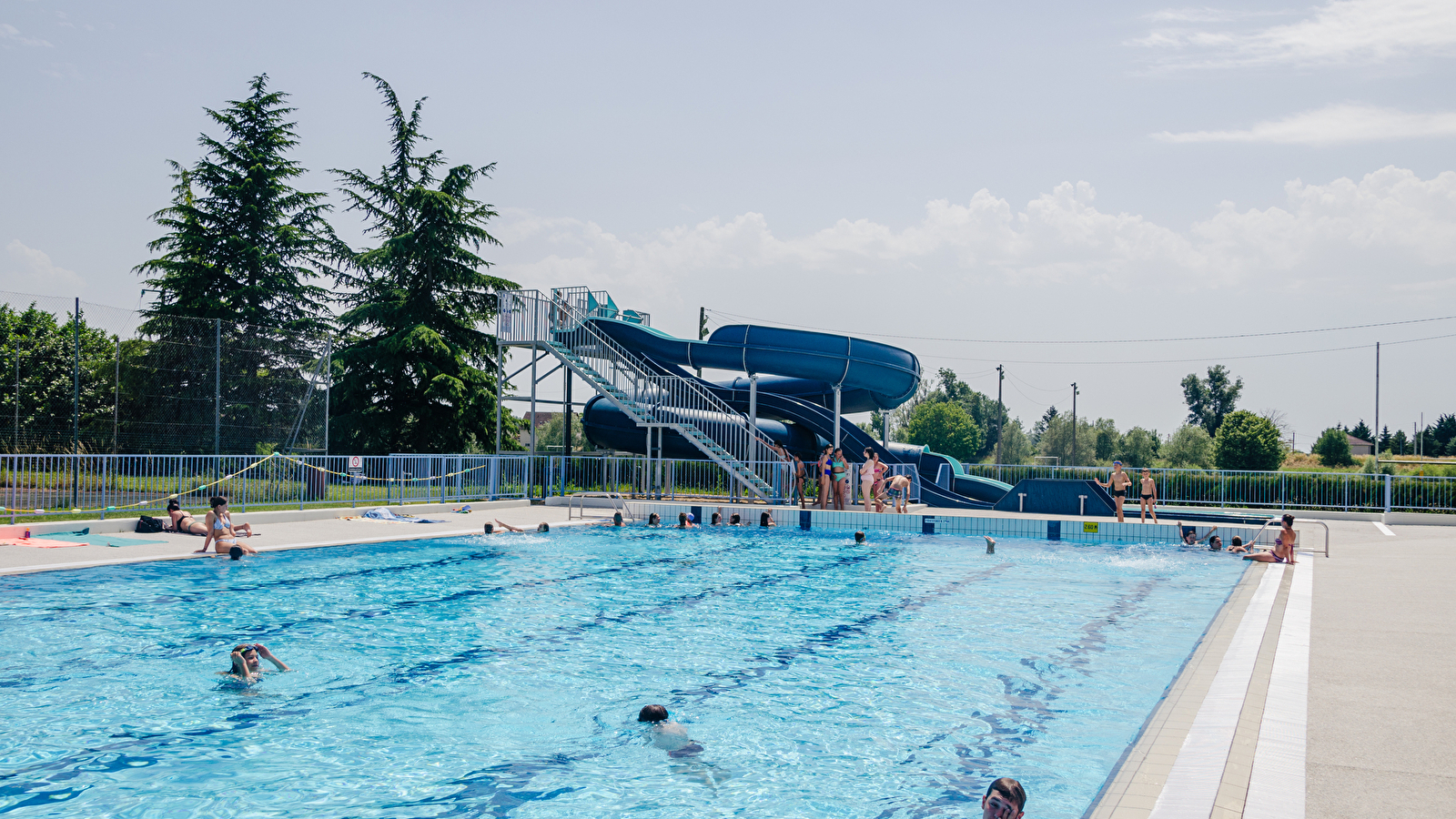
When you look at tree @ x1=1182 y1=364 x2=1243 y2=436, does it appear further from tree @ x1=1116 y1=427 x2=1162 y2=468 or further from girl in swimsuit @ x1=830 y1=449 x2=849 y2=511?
girl in swimsuit @ x1=830 y1=449 x2=849 y2=511

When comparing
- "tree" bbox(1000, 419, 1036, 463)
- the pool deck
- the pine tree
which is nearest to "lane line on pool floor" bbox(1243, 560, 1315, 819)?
the pool deck

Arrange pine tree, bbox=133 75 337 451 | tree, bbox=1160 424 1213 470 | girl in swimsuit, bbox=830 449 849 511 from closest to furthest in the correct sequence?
girl in swimsuit, bbox=830 449 849 511 < pine tree, bbox=133 75 337 451 < tree, bbox=1160 424 1213 470

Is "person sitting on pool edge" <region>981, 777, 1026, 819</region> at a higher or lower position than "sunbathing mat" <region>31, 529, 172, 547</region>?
higher

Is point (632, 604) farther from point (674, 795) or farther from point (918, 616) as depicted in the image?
point (674, 795)

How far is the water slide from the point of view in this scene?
23.1 meters

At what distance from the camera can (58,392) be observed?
17.9 metres

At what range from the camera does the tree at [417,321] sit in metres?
29.6

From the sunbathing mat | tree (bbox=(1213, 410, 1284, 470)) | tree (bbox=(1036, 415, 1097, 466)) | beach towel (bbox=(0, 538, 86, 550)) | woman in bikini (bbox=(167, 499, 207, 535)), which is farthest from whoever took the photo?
tree (bbox=(1036, 415, 1097, 466))

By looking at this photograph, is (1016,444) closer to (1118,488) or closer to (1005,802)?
(1118,488)

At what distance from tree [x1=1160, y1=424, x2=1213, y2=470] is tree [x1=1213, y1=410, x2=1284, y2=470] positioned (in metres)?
23.6

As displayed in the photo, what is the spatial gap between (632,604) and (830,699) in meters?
4.14

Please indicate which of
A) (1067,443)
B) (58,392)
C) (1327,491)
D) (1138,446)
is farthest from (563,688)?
(1067,443)

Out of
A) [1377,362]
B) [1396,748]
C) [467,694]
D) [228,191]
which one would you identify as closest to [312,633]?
[467,694]

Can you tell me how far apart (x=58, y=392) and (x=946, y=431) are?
67088 mm
